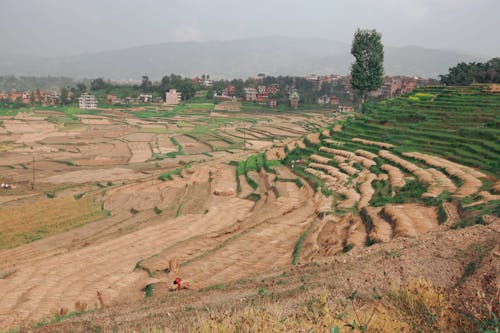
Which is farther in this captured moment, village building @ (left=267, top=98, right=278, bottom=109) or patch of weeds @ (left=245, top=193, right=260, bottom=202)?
village building @ (left=267, top=98, right=278, bottom=109)

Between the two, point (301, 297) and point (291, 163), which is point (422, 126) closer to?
point (291, 163)

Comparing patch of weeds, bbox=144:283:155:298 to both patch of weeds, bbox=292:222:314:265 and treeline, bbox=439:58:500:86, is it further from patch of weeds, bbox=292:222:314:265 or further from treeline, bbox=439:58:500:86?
treeline, bbox=439:58:500:86

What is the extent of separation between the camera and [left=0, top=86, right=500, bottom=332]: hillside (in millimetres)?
7168

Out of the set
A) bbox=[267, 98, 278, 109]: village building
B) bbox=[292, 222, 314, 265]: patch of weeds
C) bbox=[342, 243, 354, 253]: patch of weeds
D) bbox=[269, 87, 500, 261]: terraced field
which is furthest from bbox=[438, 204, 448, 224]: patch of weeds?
bbox=[267, 98, 278, 109]: village building

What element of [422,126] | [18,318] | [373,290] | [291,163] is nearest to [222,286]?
[373,290]

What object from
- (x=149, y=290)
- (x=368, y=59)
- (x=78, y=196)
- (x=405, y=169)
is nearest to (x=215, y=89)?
(x=368, y=59)

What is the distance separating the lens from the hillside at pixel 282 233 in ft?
23.5

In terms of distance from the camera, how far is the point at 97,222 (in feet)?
73.8

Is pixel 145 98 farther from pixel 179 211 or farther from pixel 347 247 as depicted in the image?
pixel 347 247

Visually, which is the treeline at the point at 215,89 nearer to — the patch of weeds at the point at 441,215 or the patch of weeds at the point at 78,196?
the patch of weeds at the point at 78,196

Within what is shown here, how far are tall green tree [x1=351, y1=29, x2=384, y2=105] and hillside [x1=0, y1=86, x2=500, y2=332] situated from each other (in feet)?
21.1

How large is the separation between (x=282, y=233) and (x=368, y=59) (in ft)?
116

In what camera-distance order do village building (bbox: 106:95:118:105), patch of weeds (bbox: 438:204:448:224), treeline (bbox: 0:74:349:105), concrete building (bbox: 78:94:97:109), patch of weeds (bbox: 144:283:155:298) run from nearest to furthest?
patch of weeds (bbox: 144:283:155:298), patch of weeds (bbox: 438:204:448:224), concrete building (bbox: 78:94:97:109), village building (bbox: 106:95:118:105), treeline (bbox: 0:74:349:105)

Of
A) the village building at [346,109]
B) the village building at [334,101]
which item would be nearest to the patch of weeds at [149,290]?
the village building at [346,109]
